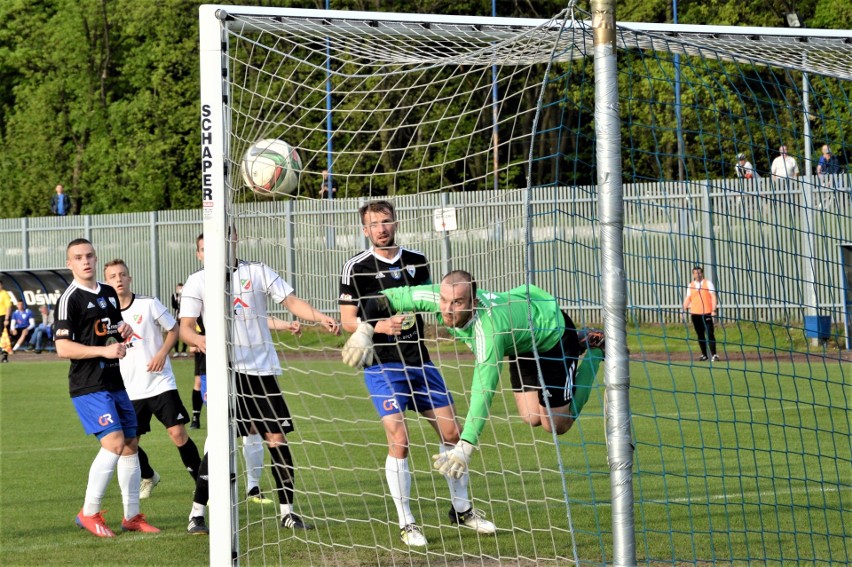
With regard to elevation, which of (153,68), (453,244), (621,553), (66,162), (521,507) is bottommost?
(521,507)

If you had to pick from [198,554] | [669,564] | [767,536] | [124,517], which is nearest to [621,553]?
[669,564]

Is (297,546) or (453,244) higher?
(453,244)

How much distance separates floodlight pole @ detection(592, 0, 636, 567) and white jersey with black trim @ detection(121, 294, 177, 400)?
4.61 meters

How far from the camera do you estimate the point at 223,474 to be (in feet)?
18.0

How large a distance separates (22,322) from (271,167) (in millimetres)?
20895

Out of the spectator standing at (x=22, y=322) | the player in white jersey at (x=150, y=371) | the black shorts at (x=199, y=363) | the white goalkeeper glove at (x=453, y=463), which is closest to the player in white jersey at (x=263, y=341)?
the player in white jersey at (x=150, y=371)

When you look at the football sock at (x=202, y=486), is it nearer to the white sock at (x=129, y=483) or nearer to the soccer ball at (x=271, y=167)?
the white sock at (x=129, y=483)

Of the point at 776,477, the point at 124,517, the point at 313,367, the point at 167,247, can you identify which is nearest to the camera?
the point at 124,517

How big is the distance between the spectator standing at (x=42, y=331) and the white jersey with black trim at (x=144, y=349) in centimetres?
1794

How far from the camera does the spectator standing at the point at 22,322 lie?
2530 centimetres

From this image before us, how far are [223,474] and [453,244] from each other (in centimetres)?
1646

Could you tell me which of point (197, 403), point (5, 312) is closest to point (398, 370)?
point (197, 403)

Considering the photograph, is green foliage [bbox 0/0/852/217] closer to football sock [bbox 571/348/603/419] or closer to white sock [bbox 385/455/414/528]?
football sock [bbox 571/348/603/419]

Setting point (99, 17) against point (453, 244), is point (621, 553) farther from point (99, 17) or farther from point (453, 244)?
point (99, 17)
